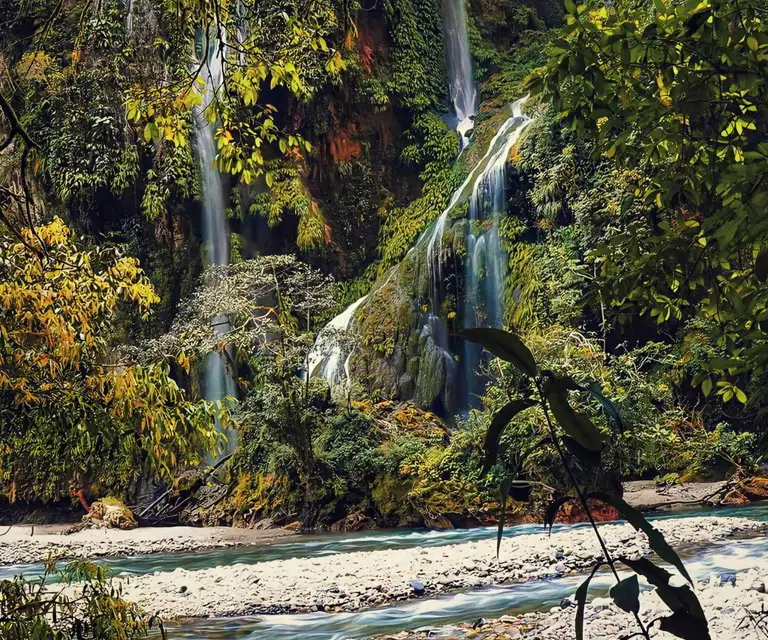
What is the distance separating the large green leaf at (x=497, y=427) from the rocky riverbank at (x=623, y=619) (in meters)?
2.93

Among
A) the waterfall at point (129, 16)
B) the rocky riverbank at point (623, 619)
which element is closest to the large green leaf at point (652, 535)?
the rocky riverbank at point (623, 619)

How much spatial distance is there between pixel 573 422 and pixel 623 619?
3.53 metres

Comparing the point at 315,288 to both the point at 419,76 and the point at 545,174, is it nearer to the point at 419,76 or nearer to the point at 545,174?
the point at 545,174

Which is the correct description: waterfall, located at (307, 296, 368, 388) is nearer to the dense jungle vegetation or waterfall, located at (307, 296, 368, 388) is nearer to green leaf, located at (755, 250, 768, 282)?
the dense jungle vegetation

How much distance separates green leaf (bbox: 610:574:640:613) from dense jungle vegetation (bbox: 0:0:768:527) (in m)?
0.31

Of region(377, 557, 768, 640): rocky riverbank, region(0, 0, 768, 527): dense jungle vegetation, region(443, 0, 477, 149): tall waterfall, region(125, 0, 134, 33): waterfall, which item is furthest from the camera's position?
region(443, 0, 477, 149): tall waterfall

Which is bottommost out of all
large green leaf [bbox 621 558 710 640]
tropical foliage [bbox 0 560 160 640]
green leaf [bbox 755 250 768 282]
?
tropical foliage [bbox 0 560 160 640]

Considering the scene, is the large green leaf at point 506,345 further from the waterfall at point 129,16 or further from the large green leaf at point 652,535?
the waterfall at point 129,16

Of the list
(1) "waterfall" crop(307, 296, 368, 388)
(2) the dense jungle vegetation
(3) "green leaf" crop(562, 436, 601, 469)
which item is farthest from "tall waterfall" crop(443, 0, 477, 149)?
(3) "green leaf" crop(562, 436, 601, 469)

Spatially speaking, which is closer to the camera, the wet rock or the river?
the river

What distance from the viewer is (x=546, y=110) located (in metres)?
11.6

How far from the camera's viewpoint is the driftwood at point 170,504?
10.8 metres

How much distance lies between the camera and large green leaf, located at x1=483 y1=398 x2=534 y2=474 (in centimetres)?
91

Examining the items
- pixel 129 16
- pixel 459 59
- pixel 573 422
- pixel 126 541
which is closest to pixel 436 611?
pixel 573 422
